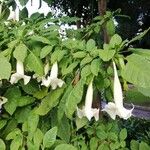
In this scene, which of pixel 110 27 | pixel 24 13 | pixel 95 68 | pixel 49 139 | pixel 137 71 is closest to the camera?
pixel 137 71

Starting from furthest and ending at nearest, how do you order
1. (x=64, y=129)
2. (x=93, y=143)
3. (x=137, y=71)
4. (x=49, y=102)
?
(x=93, y=143)
(x=64, y=129)
(x=49, y=102)
(x=137, y=71)

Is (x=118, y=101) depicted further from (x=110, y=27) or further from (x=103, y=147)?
(x=110, y=27)

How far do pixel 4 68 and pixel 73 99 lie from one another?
30cm

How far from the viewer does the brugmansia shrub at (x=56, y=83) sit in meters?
1.52

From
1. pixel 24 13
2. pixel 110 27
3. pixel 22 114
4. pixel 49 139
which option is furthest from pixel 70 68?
pixel 24 13

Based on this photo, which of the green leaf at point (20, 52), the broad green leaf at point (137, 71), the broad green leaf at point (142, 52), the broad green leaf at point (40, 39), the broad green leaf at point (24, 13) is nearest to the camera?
the broad green leaf at point (137, 71)

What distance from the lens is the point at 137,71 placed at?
4.58ft

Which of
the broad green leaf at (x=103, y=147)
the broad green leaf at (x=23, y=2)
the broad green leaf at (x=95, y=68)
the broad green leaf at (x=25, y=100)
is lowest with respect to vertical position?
the broad green leaf at (x=103, y=147)

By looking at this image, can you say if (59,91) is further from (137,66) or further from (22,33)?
(137,66)

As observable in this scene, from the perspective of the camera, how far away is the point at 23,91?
1948mm

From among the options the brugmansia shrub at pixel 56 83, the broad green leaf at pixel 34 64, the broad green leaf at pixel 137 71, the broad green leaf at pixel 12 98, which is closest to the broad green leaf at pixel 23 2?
the brugmansia shrub at pixel 56 83

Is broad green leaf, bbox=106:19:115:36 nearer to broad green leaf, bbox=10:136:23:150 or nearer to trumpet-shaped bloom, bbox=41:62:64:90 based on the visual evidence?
trumpet-shaped bloom, bbox=41:62:64:90

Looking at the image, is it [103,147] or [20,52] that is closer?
[20,52]

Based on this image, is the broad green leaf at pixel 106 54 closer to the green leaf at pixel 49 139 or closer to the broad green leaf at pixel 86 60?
the broad green leaf at pixel 86 60
